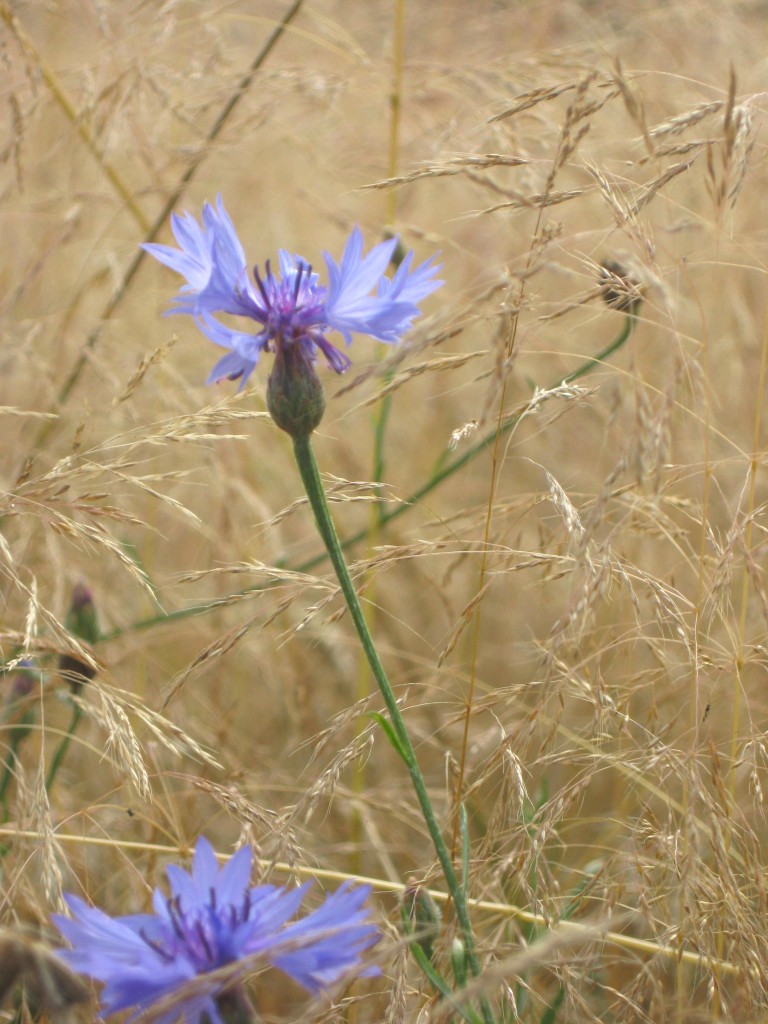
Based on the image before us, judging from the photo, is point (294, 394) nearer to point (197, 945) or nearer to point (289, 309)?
point (289, 309)

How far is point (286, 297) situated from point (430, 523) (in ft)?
1.29

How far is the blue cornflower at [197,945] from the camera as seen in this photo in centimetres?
68

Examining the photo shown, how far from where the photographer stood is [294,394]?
0.90 meters

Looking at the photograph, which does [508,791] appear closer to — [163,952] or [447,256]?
[163,952]

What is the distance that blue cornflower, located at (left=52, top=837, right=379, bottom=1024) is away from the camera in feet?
2.22

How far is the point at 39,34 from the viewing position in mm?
4070

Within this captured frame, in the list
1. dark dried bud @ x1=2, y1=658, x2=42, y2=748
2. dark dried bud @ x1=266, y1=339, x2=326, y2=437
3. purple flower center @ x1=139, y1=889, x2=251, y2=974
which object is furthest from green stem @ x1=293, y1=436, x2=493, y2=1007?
dark dried bud @ x1=2, y1=658, x2=42, y2=748

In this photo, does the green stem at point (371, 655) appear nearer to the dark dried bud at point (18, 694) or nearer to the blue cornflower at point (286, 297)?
the blue cornflower at point (286, 297)

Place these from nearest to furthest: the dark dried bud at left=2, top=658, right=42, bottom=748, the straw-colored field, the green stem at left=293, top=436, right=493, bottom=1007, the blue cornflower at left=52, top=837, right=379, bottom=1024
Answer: the blue cornflower at left=52, top=837, right=379, bottom=1024 < the green stem at left=293, top=436, right=493, bottom=1007 < the straw-colored field < the dark dried bud at left=2, top=658, right=42, bottom=748

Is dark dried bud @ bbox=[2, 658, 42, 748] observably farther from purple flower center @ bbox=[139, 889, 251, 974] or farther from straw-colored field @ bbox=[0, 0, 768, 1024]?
purple flower center @ bbox=[139, 889, 251, 974]

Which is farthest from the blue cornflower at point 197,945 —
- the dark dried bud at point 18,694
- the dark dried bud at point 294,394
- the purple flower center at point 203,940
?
the dark dried bud at point 18,694

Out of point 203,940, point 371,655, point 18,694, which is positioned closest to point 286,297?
point 371,655

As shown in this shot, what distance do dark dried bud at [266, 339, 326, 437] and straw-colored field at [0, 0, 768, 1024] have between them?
7cm

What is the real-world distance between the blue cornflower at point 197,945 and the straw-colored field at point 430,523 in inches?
1.4
